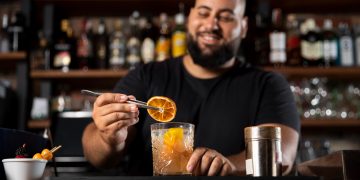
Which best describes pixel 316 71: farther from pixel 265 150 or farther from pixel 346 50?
pixel 265 150

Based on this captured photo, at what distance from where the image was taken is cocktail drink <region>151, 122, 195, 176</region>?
1016 millimetres

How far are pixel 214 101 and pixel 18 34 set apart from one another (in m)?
1.36

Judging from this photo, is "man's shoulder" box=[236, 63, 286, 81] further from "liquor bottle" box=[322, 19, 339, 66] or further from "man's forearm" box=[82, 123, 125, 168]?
"liquor bottle" box=[322, 19, 339, 66]

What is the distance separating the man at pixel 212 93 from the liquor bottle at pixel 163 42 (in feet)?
2.33

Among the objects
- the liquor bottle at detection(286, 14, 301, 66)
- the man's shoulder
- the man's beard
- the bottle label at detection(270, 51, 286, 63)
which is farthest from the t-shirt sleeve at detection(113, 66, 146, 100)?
the liquor bottle at detection(286, 14, 301, 66)

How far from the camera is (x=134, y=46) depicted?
2.63 metres

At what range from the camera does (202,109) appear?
66.7 inches

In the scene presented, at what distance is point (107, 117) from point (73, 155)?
1.24 metres

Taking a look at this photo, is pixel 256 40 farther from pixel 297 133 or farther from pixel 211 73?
pixel 297 133

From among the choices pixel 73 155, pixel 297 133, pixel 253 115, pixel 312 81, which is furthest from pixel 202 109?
pixel 312 81

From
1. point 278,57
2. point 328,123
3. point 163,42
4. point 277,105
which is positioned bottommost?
point 328,123

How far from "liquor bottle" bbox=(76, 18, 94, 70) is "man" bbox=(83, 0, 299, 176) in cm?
90

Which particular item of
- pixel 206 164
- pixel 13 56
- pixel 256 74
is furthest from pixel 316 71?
pixel 206 164

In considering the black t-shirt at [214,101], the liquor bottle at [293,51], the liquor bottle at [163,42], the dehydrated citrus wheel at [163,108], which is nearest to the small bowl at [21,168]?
the dehydrated citrus wheel at [163,108]
